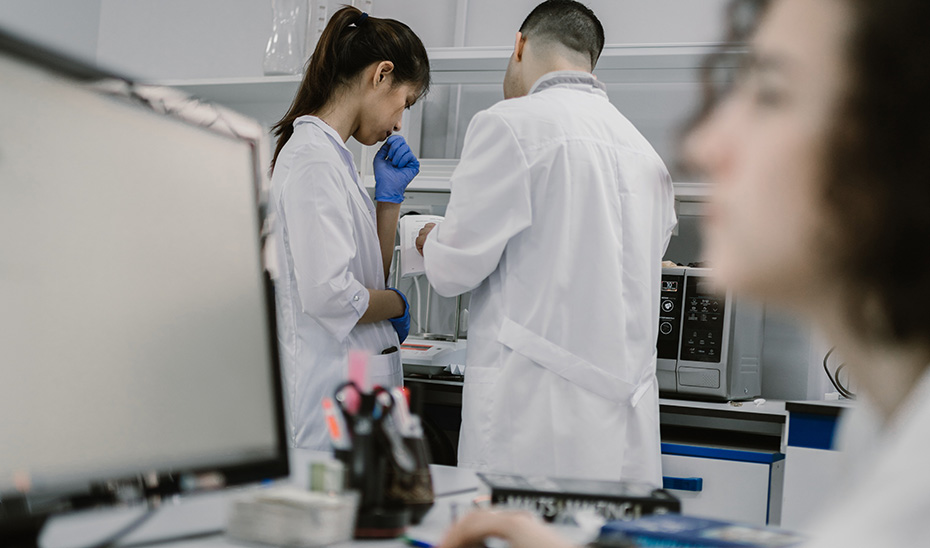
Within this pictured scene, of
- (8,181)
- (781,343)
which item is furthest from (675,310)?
(8,181)

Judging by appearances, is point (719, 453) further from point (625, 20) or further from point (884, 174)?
point (625, 20)

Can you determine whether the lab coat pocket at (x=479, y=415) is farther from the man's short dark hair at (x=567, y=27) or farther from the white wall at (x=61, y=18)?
the white wall at (x=61, y=18)

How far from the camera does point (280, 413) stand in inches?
30.7

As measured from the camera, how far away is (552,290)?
1653 mm

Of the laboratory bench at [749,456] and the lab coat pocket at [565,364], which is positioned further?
the laboratory bench at [749,456]

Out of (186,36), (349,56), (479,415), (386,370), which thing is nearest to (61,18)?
(186,36)

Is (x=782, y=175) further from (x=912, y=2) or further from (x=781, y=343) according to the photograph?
(x=781, y=343)

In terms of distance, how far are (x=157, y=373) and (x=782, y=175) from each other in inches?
19.4

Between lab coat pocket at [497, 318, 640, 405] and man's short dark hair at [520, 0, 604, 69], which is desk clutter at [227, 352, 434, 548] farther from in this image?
man's short dark hair at [520, 0, 604, 69]

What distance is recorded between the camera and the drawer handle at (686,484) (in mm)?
1957

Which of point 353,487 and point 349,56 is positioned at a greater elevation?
point 349,56

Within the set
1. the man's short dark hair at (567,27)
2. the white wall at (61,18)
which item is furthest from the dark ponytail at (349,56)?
the white wall at (61,18)

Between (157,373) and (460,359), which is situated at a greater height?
(157,373)

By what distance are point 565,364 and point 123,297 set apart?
1.13m
